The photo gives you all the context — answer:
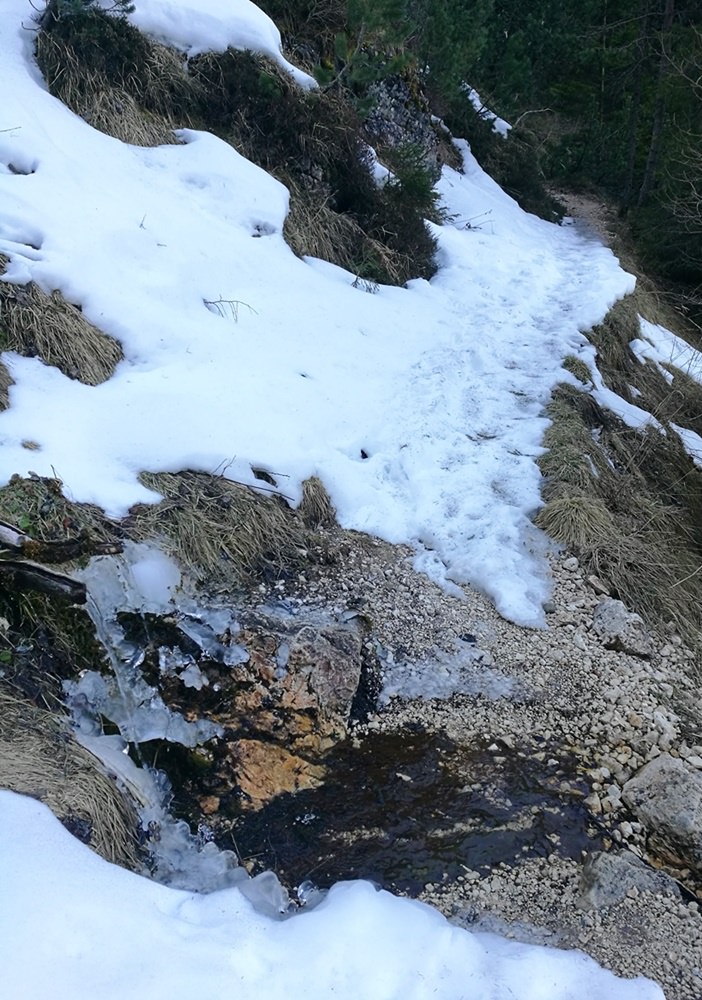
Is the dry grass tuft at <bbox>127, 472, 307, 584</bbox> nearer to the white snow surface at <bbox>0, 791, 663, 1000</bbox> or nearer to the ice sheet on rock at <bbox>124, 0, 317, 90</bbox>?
the white snow surface at <bbox>0, 791, 663, 1000</bbox>

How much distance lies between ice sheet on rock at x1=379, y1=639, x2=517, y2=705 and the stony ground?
1 centimetres

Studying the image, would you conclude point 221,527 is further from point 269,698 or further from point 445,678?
point 445,678

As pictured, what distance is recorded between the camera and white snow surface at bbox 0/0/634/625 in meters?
4.46

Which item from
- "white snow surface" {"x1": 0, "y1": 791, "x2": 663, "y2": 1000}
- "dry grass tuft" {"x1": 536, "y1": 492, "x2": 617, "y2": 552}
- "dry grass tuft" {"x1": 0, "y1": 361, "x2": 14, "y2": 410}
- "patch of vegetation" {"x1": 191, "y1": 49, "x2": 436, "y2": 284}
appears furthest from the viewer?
"patch of vegetation" {"x1": 191, "y1": 49, "x2": 436, "y2": 284}

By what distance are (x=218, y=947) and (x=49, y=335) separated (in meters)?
3.52

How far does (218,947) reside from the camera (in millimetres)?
2395

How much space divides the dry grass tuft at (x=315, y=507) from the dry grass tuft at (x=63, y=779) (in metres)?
1.88

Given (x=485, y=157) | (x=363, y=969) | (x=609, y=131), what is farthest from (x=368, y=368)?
(x=609, y=131)

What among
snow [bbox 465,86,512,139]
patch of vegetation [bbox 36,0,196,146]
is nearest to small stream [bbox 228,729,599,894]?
patch of vegetation [bbox 36,0,196,146]

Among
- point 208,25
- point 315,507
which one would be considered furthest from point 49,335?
point 208,25

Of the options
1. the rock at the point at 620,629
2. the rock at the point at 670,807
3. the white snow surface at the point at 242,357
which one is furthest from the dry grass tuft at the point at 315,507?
the rock at the point at 670,807

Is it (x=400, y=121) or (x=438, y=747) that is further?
(x=400, y=121)

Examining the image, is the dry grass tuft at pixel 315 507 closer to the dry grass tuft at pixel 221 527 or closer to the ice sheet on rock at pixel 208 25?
the dry grass tuft at pixel 221 527

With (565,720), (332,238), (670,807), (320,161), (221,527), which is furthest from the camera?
(320,161)
